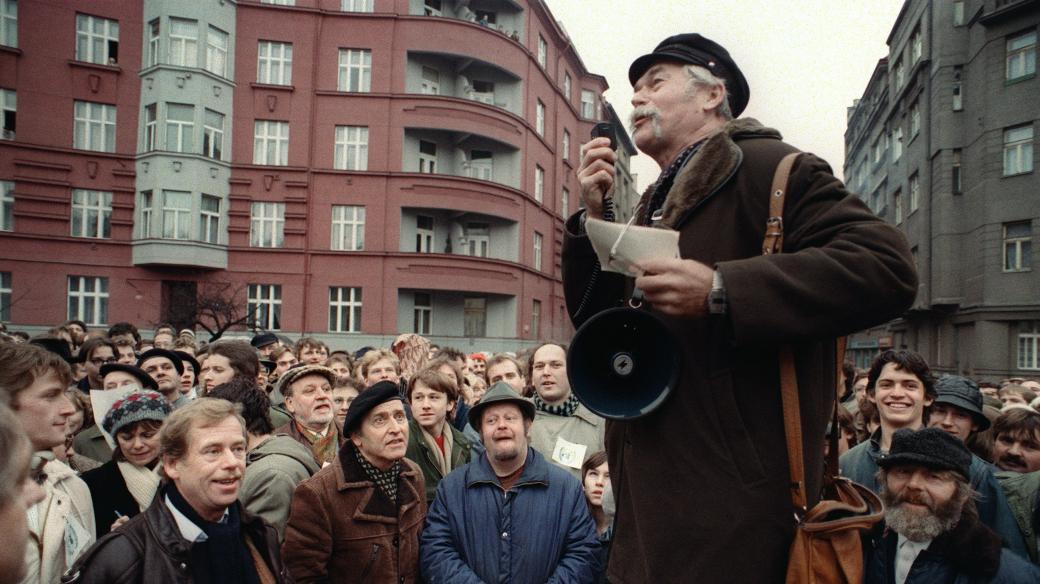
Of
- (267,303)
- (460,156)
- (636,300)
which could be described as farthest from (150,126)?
(636,300)

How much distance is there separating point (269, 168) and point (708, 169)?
26.7m

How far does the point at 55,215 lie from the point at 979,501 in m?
27.9

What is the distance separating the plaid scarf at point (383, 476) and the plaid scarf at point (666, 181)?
2938 mm

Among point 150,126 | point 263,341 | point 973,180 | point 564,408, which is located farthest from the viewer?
point 150,126

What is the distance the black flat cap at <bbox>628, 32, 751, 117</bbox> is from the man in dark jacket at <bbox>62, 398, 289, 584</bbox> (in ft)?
8.91

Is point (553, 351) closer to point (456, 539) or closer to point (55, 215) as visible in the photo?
point (456, 539)

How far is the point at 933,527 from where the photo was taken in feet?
11.2

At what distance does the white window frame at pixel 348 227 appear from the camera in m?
26.5

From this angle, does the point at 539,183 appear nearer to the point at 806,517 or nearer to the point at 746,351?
the point at 746,351

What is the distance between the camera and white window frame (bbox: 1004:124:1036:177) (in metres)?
21.1

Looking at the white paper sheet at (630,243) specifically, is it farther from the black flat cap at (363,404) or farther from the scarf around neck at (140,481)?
the scarf around neck at (140,481)

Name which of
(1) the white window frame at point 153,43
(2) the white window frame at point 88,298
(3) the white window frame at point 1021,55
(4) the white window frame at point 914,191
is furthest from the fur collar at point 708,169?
(4) the white window frame at point 914,191

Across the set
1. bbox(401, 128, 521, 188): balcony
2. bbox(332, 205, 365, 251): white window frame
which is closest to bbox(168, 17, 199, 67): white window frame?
bbox(332, 205, 365, 251): white window frame

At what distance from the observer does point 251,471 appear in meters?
4.16
